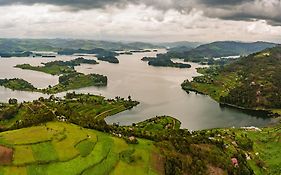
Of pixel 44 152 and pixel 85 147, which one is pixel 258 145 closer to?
pixel 85 147

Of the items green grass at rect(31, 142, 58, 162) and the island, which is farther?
the island

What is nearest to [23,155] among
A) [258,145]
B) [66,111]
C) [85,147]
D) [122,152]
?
[85,147]

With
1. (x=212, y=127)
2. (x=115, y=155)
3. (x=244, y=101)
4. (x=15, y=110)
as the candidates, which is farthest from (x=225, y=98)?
(x=115, y=155)

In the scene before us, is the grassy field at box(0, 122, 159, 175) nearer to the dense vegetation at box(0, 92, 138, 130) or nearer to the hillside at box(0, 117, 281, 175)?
the hillside at box(0, 117, 281, 175)

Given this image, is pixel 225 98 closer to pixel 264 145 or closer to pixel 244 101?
pixel 244 101

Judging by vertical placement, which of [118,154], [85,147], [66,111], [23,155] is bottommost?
[118,154]

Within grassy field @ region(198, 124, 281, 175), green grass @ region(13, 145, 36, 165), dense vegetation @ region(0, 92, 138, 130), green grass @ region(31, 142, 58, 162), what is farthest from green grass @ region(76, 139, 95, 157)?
grassy field @ region(198, 124, 281, 175)

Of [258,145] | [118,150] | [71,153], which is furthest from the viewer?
[258,145]

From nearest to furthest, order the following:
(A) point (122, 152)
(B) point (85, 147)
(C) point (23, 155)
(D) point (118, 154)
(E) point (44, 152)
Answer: (C) point (23, 155)
(E) point (44, 152)
(D) point (118, 154)
(B) point (85, 147)
(A) point (122, 152)

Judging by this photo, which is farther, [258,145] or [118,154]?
[258,145]
